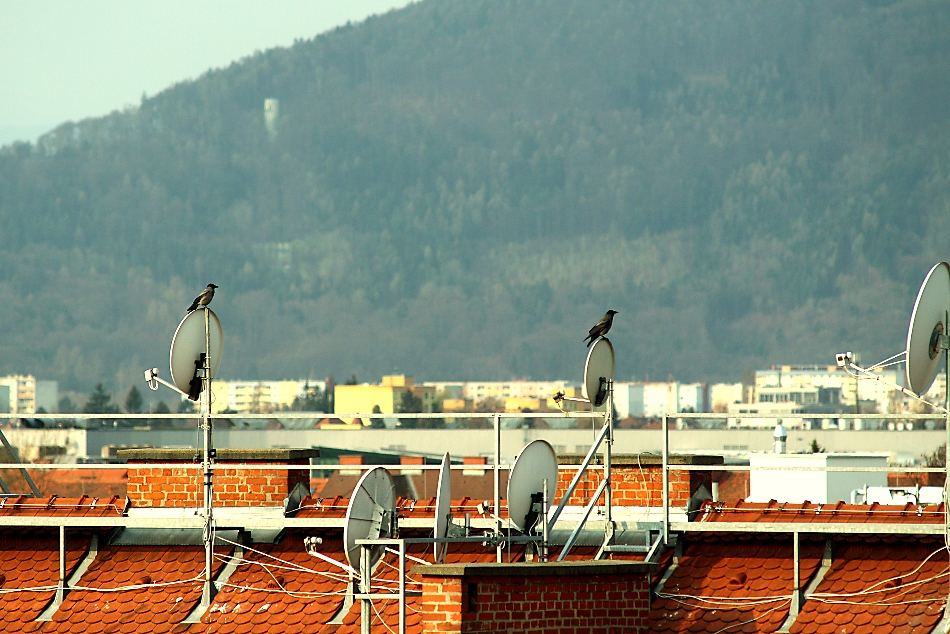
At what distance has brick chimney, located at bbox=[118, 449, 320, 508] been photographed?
14922 millimetres

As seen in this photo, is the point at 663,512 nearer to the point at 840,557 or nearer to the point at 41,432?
the point at 840,557

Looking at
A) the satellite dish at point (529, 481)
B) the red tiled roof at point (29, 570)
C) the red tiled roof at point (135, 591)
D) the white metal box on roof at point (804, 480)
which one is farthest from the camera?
the white metal box on roof at point (804, 480)

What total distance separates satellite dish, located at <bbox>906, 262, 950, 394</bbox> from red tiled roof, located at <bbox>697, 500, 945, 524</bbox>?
150 centimetres

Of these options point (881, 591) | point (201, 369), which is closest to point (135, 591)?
point (201, 369)

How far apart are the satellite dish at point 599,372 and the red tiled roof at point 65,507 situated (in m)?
5.26

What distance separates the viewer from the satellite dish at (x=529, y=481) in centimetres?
1229

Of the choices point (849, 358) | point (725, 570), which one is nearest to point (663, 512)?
point (725, 570)

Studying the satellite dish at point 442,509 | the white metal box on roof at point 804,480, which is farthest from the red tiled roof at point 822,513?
the white metal box on roof at point 804,480

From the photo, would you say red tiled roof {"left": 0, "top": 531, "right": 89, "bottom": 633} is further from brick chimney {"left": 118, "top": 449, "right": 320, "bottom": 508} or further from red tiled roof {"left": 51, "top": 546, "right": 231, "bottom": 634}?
brick chimney {"left": 118, "top": 449, "right": 320, "bottom": 508}

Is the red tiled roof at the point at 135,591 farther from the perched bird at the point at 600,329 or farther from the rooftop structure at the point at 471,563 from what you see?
the perched bird at the point at 600,329

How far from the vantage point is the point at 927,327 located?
37.7ft

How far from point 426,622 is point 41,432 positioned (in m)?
111

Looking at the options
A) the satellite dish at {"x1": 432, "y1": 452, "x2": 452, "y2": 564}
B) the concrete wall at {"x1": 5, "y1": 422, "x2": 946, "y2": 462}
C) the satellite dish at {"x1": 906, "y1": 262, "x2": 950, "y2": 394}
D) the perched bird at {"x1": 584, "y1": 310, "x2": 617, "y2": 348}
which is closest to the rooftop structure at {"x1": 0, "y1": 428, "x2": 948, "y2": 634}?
the satellite dish at {"x1": 432, "y1": 452, "x2": 452, "y2": 564}

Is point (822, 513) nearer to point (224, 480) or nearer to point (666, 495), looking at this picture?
point (666, 495)
